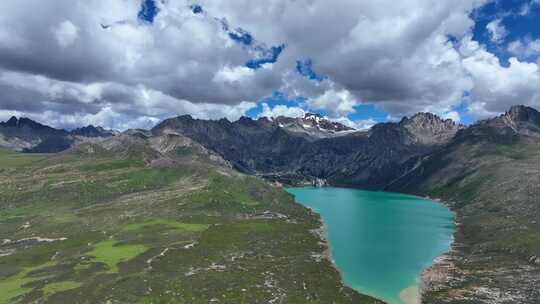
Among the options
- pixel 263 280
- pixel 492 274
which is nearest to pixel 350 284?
pixel 263 280

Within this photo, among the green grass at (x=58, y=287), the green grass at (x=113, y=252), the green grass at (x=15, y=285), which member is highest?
the green grass at (x=113, y=252)

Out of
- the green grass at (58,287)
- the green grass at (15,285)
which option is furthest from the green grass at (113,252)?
the green grass at (15,285)

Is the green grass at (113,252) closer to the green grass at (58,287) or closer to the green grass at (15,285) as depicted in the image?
the green grass at (58,287)

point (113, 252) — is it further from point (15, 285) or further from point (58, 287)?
point (58, 287)

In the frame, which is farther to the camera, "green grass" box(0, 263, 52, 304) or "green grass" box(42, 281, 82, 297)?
"green grass" box(42, 281, 82, 297)

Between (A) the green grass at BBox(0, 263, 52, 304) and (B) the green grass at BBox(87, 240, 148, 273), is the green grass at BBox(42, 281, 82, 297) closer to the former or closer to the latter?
(A) the green grass at BBox(0, 263, 52, 304)

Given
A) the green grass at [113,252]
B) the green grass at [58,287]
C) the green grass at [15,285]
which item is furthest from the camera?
the green grass at [113,252]

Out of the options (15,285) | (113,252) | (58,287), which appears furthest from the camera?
(113,252)

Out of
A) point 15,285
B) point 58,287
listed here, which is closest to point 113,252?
point 15,285

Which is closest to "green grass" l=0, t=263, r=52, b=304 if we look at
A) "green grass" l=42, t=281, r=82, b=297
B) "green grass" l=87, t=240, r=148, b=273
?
"green grass" l=42, t=281, r=82, b=297
